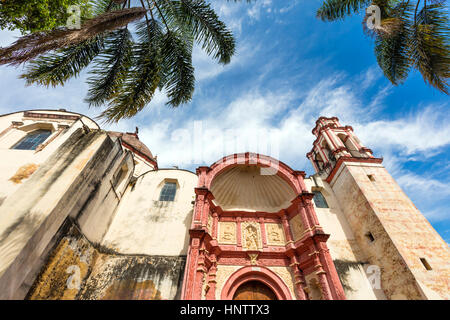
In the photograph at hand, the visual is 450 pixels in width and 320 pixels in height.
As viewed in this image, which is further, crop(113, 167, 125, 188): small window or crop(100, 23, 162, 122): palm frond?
crop(113, 167, 125, 188): small window

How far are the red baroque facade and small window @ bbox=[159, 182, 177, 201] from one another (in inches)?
101

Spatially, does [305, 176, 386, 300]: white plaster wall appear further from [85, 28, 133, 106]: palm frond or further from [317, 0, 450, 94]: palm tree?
[85, 28, 133, 106]: palm frond

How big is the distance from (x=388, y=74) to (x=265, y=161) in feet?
21.4

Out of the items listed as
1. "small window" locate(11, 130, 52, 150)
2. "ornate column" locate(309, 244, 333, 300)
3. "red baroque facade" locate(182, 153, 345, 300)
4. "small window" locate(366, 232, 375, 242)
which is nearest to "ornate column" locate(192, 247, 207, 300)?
"red baroque facade" locate(182, 153, 345, 300)

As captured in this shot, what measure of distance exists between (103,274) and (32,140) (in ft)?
30.1

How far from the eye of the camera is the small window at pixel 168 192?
38.9 ft

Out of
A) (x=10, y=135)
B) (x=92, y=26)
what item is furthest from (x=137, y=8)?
(x=10, y=135)

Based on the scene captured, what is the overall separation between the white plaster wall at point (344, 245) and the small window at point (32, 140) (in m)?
17.0

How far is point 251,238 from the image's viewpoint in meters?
10.2

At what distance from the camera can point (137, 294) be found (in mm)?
7727

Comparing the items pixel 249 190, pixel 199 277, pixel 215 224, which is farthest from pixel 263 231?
pixel 199 277

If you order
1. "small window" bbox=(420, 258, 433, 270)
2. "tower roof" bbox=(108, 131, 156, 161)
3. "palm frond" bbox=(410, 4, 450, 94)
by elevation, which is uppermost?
"tower roof" bbox=(108, 131, 156, 161)

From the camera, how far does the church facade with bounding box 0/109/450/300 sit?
6.61 metres

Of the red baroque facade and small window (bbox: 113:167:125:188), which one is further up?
small window (bbox: 113:167:125:188)
